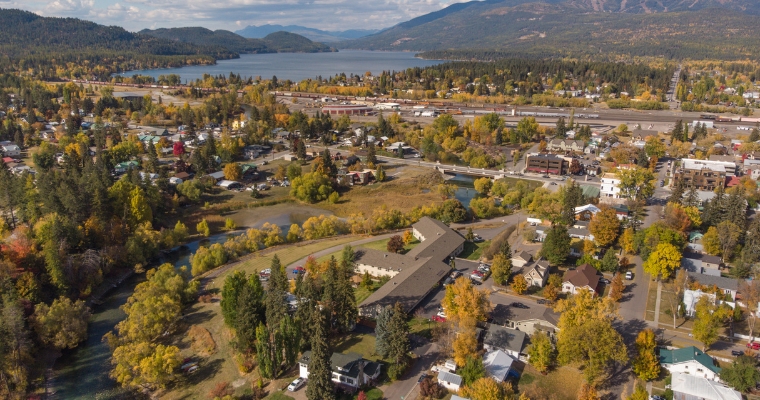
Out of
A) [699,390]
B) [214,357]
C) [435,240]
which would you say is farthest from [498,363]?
[435,240]

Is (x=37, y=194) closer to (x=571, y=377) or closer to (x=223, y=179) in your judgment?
(x=223, y=179)

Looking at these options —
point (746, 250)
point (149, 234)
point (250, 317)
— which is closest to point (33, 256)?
point (149, 234)

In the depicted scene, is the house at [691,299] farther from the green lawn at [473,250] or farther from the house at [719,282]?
the green lawn at [473,250]

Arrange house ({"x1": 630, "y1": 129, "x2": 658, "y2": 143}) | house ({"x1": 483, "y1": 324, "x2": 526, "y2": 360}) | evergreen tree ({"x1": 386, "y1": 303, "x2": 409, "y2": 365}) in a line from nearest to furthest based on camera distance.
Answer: evergreen tree ({"x1": 386, "y1": 303, "x2": 409, "y2": 365}) < house ({"x1": 483, "y1": 324, "x2": 526, "y2": 360}) < house ({"x1": 630, "y1": 129, "x2": 658, "y2": 143})

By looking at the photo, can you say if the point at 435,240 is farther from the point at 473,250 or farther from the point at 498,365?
the point at 498,365

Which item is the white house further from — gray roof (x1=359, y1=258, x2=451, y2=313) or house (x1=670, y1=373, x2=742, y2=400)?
house (x1=670, y1=373, x2=742, y2=400)

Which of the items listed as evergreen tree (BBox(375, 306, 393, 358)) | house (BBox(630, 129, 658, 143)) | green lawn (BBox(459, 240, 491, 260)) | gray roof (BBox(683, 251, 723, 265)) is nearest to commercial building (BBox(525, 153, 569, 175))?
house (BBox(630, 129, 658, 143))

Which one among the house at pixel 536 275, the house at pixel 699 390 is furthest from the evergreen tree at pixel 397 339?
the house at pixel 699 390
